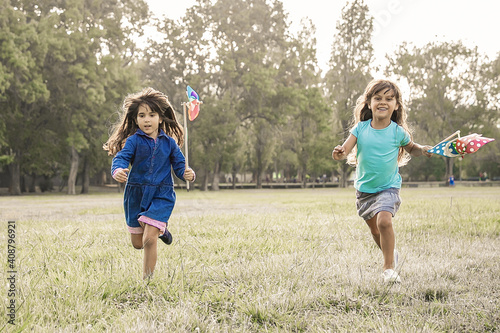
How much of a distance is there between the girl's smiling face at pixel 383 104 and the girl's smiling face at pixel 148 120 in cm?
209

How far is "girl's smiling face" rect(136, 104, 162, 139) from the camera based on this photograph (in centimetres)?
386

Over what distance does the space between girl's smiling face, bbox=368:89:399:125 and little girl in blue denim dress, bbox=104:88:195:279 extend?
189 cm

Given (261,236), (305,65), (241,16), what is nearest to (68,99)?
(241,16)

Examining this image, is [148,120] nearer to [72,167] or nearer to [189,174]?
[189,174]

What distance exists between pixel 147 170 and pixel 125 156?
22cm

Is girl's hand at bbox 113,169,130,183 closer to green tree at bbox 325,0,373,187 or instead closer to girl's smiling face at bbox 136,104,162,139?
girl's smiling face at bbox 136,104,162,139

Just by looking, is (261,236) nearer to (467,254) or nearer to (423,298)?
(467,254)

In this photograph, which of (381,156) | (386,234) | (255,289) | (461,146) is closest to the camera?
(255,289)

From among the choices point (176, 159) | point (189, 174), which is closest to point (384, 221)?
point (189, 174)

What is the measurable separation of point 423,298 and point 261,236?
3.39m

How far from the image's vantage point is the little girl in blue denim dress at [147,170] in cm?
363

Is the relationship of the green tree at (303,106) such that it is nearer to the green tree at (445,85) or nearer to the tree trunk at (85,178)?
the green tree at (445,85)

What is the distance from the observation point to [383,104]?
4160mm

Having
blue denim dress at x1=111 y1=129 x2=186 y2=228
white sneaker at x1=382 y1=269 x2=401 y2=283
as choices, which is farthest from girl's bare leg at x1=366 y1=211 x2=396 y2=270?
blue denim dress at x1=111 y1=129 x2=186 y2=228
